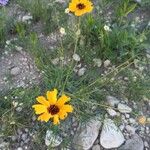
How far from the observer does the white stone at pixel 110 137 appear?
2893 millimetres

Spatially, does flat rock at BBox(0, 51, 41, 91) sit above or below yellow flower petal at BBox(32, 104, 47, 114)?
below

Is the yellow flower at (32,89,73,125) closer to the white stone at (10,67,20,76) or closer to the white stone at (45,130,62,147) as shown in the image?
the white stone at (45,130,62,147)

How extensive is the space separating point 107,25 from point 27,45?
0.67 m

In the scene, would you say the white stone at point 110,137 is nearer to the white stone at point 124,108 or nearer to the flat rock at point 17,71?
the white stone at point 124,108

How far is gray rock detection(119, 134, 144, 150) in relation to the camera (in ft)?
9.42

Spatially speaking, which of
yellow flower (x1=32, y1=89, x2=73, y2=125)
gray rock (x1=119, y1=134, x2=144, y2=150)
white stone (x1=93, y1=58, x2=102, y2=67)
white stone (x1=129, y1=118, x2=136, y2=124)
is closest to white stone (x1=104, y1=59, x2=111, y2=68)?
white stone (x1=93, y1=58, x2=102, y2=67)

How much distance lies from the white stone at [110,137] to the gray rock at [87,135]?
2.0 inches

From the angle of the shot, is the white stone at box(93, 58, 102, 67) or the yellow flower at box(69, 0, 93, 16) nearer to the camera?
the yellow flower at box(69, 0, 93, 16)

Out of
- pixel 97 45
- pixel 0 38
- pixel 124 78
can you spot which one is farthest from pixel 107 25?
pixel 0 38

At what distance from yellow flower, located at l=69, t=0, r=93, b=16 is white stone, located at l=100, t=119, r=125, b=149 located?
773 millimetres

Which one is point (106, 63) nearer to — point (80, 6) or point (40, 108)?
point (80, 6)

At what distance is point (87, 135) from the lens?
2926mm

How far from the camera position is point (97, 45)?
11.1ft

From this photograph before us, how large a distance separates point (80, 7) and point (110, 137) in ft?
3.01
